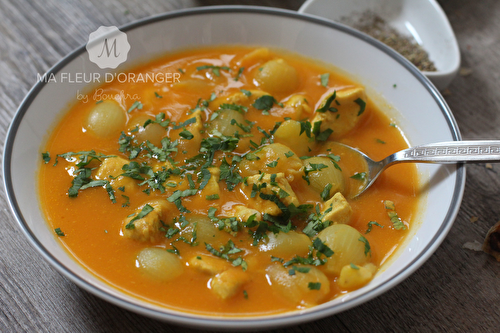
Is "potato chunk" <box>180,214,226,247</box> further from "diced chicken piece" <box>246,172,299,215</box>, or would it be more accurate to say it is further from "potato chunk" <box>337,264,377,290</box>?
"potato chunk" <box>337,264,377,290</box>

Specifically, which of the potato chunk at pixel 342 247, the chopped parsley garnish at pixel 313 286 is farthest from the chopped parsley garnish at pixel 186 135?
the chopped parsley garnish at pixel 313 286

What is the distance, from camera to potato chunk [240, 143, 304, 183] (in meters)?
2.28

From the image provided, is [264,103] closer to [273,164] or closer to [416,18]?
[273,164]

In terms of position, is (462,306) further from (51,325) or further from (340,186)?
(51,325)

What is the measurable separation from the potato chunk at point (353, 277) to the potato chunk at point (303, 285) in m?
0.07

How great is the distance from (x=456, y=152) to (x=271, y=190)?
2.95ft

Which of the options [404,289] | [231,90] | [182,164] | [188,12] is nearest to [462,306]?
[404,289]

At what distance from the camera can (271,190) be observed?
216 cm

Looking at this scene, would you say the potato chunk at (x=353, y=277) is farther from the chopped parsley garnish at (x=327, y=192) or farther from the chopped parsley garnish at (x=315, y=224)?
the chopped parsley garnish at (x=327, y=192)

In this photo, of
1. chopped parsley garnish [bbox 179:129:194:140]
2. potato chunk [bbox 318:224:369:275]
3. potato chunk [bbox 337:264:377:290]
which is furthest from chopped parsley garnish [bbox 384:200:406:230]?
chopped parsley garnish [bbox 179:129:194:140]

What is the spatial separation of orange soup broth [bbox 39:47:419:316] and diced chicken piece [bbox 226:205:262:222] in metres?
0.07

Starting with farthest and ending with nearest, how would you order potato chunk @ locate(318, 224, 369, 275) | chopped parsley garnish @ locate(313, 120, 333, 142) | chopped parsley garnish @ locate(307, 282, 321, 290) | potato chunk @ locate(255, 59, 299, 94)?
potato chunk @ locate(255, 59, 299, 94)
chopped parsley garnish @ locate(313, 120, 333, 142)
potato chunk @ locate(318, 224, 369, 275)
chopped parsley garnish @ locate(307, 282, 321, 290)

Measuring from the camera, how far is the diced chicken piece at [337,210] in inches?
82.0

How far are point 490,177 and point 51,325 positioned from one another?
2.46 meters
